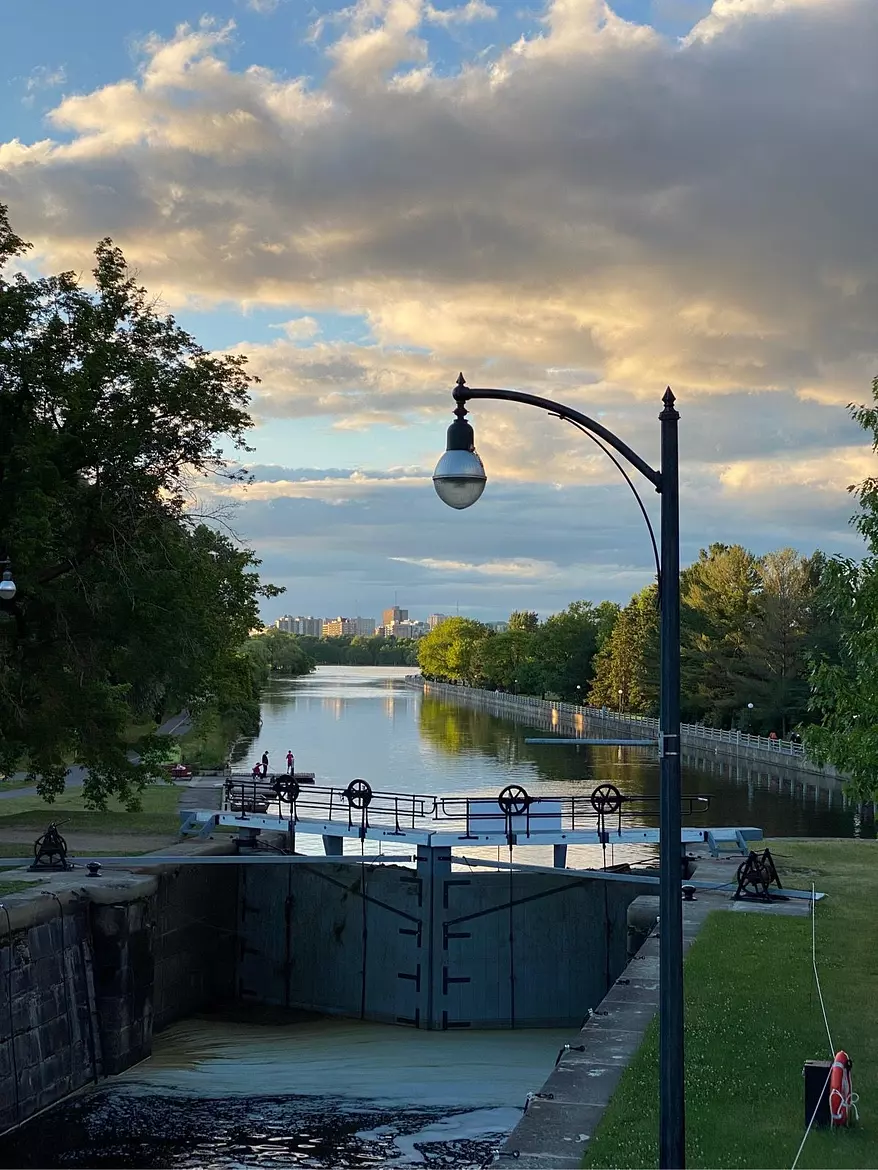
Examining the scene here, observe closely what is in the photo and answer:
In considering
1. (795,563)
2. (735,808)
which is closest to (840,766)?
(735,808)

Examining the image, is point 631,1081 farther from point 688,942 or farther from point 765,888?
point 765,888

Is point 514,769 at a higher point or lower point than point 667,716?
lower

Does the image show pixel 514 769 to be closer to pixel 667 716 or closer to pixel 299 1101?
pixel 299 1101

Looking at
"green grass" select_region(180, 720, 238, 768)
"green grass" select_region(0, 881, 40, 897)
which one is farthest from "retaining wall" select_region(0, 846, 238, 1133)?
"green grass" select_region(180, 720, 238, 768)

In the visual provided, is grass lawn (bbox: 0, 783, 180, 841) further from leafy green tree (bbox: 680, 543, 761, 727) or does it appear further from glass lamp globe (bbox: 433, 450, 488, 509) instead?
leafy green tree (bbox: 680, 543, 761, 727)

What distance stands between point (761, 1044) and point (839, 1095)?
112 inches

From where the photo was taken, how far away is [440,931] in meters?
27.4

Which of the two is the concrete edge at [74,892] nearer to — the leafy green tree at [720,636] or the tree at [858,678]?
the tree at [858,678]

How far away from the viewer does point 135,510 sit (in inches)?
1094

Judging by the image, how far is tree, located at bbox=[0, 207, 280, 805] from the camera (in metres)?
26.8

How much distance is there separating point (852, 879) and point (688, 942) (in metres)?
7.75

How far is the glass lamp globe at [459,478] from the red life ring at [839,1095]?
7.16m

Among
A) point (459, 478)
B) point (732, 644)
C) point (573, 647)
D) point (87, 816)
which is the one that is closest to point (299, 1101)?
point (87, 816)

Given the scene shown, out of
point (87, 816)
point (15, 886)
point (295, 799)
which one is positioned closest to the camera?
point (15, 886)
